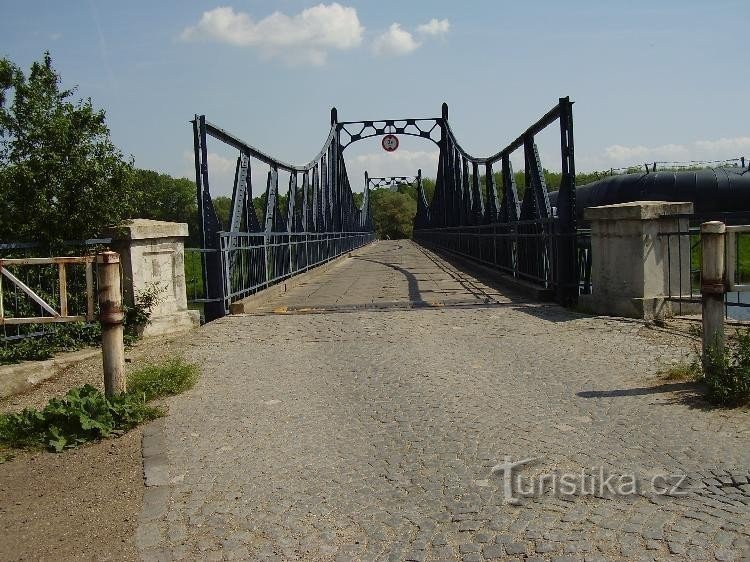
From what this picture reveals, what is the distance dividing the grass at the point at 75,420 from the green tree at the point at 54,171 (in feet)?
9.63

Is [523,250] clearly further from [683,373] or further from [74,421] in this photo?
[74,421]

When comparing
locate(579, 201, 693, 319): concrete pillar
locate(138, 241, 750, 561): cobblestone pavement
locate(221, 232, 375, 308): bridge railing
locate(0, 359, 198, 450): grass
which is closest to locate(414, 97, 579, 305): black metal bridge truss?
locate(579, 201, 693, 319): concrete pillar

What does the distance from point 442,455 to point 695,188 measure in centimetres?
3525

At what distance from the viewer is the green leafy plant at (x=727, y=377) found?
170 inches

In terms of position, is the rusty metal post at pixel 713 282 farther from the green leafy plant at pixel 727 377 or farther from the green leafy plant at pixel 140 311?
the green leafy plant at pixel 140 311

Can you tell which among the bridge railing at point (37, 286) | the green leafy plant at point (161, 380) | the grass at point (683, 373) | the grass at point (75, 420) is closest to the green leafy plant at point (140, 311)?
the bridge railing at point (37, 286)

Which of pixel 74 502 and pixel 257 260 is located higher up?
pixel 257 260

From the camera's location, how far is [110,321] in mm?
4664

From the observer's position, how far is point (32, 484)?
365cm

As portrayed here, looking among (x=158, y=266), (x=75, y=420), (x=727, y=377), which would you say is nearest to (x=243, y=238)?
(x=158, y=266)

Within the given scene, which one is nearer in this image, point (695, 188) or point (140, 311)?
point (140, 311)

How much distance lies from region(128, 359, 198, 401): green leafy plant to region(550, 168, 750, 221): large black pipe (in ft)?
101

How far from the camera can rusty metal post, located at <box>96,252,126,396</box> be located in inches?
184

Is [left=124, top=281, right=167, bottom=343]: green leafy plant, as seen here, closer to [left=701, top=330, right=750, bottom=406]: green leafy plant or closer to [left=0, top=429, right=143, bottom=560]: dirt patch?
[left=0, top=429, right=143, bottom=560]: dirt patch
